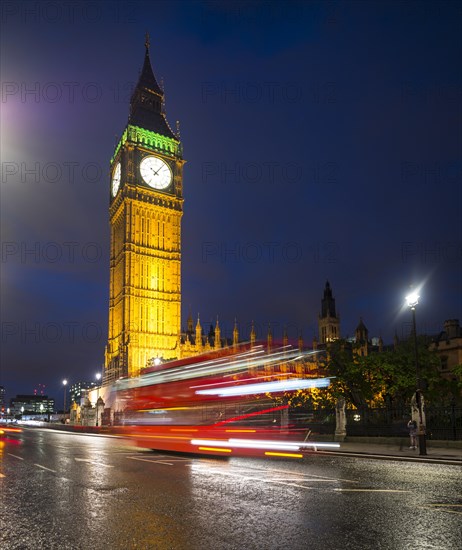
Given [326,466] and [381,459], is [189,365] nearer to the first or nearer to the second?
[326,466]

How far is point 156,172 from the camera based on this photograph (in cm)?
9625

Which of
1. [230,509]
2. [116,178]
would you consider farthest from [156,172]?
[230,509]

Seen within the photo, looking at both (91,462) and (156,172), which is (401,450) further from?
(156,172)

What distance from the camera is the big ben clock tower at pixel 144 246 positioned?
3499 inches

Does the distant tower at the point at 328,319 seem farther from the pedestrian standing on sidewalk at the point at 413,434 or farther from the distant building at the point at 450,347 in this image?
the pedestrian standing on sidewalk at the point at 413,434

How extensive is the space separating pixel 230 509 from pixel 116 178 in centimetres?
9553

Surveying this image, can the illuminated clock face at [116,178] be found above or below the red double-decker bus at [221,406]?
above

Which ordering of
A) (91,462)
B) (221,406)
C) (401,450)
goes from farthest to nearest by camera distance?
(401,450)
(221,406)
(91,462)

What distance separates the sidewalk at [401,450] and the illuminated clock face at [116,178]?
77.6 metres

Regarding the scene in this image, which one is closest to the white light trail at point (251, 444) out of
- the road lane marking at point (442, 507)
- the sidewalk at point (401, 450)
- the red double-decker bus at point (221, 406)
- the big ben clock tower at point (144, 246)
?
the red double-decker bus at point (221, 406)

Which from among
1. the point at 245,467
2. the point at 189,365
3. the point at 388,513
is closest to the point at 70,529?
the point at 388,513

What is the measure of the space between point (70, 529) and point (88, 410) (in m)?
76.8

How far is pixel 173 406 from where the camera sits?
63.9 feet

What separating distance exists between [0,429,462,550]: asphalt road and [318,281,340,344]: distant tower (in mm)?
122961
